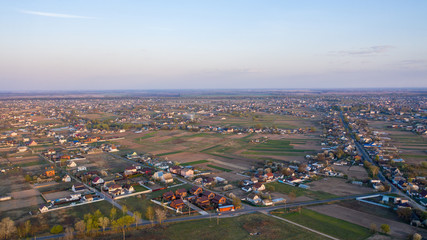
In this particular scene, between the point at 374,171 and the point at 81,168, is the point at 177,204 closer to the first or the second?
the point at 81,168

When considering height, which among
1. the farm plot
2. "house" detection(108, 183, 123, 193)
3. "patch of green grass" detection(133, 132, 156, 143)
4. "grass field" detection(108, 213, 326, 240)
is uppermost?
"patch of green grass" detection(133, 132, 156, 143)

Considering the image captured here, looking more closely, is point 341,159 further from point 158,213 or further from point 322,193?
point 158,213

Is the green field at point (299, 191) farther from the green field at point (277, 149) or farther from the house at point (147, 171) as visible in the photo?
the green field at point (277, 149)

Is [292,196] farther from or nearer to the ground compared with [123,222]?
nearer to the ground

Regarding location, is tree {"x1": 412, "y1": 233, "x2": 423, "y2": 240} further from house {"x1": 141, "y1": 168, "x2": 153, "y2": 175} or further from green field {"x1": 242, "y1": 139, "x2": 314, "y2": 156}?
house {"x1": 141, "y1": 168, "x2": 153, "y2": 175}

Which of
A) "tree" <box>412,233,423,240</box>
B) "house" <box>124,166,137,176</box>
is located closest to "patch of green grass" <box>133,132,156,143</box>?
"house" <box>124,166,137,176</box>

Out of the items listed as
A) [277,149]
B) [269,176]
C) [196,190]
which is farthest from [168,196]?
[277,149]
